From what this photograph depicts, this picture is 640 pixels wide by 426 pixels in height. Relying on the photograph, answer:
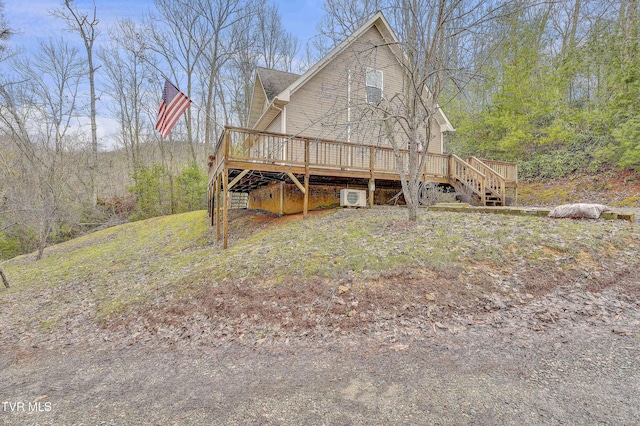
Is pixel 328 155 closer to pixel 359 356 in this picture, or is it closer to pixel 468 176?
pixel 468 176

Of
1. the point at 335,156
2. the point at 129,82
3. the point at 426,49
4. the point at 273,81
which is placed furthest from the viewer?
the point at 129,82

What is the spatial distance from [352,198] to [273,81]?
8553 millimetres

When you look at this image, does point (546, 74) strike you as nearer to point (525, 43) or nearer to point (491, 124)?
point (525, 43)

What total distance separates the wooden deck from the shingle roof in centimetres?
412

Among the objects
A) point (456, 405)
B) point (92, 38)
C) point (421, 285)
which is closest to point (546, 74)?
point (421, 285)

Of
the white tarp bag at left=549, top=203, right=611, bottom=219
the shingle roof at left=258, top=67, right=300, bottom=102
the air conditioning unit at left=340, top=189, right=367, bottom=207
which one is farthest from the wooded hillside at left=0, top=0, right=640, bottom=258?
the air conditioning unit at left=340, top=189, right=367, bottom=207

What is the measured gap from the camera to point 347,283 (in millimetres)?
5117

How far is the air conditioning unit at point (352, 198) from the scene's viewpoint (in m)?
11.1

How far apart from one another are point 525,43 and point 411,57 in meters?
14.6

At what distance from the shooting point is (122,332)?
4.98 m

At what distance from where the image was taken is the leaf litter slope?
452 centimetres

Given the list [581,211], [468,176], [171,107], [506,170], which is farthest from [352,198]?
[506,170]

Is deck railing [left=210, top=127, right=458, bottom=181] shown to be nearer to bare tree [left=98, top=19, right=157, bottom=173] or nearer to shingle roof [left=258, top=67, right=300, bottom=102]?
shingle roof [left=258, top=67, right=300, bottom=102]

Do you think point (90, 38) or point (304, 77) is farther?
point (90, 38)
